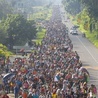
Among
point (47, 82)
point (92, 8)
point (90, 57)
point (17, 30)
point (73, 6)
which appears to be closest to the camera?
point (47, 82)

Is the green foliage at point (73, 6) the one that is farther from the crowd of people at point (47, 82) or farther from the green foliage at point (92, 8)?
the crowd of people at point (47, 82)

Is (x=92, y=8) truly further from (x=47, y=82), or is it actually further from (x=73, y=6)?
(x=73, y=6)

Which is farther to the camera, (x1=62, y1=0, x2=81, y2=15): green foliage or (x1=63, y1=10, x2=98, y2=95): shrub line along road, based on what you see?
(x1=62, y1=0, x2=81, y2=15): green foliage

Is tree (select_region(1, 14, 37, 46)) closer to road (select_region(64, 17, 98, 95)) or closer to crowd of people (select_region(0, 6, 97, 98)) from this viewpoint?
road (select_region(64, 17, 98, 95))

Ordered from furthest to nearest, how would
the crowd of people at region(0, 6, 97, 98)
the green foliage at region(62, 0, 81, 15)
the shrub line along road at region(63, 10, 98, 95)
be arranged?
the green foliage at region(62, 0, 81, 15), the shrub line along road at region(63, 10, 98, 95), the crowd of people at region(0, 6, 97, 98)

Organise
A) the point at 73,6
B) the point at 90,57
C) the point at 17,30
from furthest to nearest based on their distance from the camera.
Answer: the point at 73,6
the point at 17,30
the point at 90,57

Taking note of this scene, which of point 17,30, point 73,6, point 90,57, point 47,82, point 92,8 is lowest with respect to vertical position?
point 90,57

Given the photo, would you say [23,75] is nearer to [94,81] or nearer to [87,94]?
[87,94]

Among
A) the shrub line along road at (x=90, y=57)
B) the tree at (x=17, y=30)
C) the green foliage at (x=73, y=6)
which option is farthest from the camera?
the green foliage at (x=73, y=6)

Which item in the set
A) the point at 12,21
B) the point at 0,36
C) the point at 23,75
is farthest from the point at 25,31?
the point at 23,75

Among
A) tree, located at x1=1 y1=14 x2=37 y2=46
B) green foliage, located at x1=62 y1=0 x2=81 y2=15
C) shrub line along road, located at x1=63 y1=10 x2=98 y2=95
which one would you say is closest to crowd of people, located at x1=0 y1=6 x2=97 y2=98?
shrub line along road, located at x1=63 y1=10 x2=98 y2=95

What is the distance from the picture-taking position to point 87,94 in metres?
26.1

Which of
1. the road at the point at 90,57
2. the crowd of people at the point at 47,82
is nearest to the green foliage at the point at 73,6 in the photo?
the road at the point at 90,57

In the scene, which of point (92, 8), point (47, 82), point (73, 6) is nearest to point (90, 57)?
point (47, 82)
